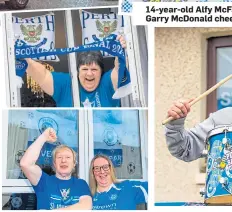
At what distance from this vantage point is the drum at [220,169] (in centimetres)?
302

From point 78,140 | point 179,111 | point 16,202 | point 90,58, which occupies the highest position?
A: point 90,58

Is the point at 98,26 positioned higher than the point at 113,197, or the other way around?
the point at 98,26

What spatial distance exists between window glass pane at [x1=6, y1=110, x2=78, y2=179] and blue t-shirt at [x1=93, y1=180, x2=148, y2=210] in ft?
0.86

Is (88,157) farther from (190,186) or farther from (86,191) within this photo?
(190,186)

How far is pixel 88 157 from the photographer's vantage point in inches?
127

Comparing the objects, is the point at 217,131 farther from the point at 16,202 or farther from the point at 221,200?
the point at 16,202

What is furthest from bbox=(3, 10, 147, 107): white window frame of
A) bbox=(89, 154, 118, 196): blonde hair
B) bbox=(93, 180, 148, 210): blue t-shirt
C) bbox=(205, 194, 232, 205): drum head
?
bbox=(205, 194, 232, 205): drum head

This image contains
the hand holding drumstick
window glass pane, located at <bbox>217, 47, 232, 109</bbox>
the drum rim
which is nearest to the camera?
the hand holding drumstick

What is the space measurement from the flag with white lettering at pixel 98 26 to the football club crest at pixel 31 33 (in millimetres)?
218

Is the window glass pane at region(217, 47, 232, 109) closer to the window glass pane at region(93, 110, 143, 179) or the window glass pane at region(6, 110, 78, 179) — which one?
the window glass pane at region(93, 110, 143, 179)

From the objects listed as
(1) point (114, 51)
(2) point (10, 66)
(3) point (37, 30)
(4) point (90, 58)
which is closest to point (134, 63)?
(1) point (114, 51)

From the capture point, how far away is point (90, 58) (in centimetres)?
325

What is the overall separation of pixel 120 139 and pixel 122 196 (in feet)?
0.90

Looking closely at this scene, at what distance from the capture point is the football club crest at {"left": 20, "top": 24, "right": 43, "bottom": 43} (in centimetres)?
327
